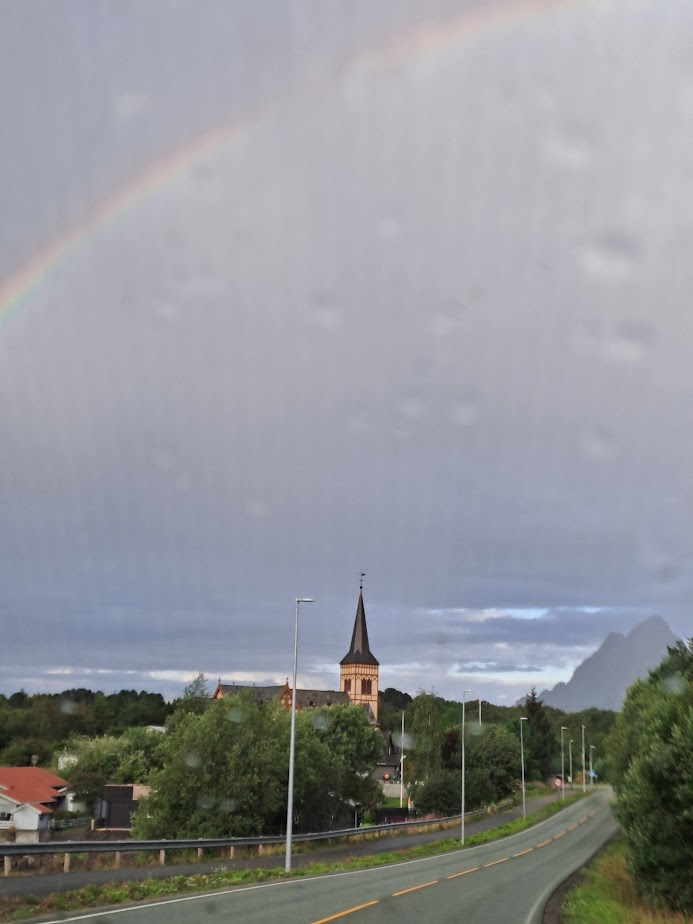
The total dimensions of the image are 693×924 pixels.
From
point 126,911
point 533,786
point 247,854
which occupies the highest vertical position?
point 126,911

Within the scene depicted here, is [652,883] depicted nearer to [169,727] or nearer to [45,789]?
[169,727]

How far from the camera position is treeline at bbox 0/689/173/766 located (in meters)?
120

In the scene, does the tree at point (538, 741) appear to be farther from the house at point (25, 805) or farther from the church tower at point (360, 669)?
Answer: the house at point (25, 805)

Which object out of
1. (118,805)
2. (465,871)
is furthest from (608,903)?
(118,805)

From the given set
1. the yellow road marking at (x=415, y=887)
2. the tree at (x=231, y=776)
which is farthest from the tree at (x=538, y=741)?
the yellow road marking at (x=415, y=887)

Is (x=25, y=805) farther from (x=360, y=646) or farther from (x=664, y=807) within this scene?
(x=360, y=646)

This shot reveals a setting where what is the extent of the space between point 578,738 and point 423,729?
106 meters

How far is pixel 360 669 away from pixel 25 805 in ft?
336

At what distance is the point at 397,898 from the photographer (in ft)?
69.2

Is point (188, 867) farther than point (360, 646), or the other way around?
point (360, 646)

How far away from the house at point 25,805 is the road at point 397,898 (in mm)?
44500

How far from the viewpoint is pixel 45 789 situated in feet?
256

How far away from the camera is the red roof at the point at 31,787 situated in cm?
7094

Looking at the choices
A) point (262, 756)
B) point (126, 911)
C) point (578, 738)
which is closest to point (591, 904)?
point (126, 911)
